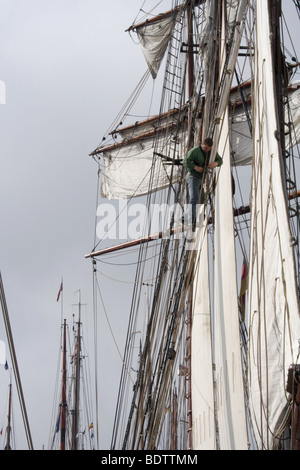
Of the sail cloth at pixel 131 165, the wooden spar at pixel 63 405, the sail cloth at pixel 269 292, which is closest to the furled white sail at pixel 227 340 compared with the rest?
the sail cloth at pixel 269 292

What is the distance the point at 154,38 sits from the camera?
89.2 feet

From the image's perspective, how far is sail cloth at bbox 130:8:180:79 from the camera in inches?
1053

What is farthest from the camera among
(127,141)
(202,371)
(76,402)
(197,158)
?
(76,402)

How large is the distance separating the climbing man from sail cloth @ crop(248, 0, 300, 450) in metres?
2.05

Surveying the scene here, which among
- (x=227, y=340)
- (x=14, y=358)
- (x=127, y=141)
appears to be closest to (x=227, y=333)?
(x=227, y=340)

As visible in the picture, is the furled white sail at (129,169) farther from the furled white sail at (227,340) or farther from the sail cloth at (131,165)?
the furled white sail at (227,340)

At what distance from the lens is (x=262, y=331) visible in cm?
921

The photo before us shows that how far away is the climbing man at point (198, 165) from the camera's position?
12594 mm

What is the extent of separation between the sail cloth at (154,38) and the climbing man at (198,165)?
46.3 ft

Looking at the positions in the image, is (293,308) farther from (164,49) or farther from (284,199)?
(164,49)

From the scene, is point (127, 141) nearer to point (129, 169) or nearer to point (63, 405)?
point (129, 169)

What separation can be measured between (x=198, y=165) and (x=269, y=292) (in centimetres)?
397

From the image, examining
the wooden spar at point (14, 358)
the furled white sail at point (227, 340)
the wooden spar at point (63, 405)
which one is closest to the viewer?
the wooden spar at point (14, 358)

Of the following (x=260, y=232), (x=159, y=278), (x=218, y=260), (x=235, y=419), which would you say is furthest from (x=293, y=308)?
(x=159, y=278)
